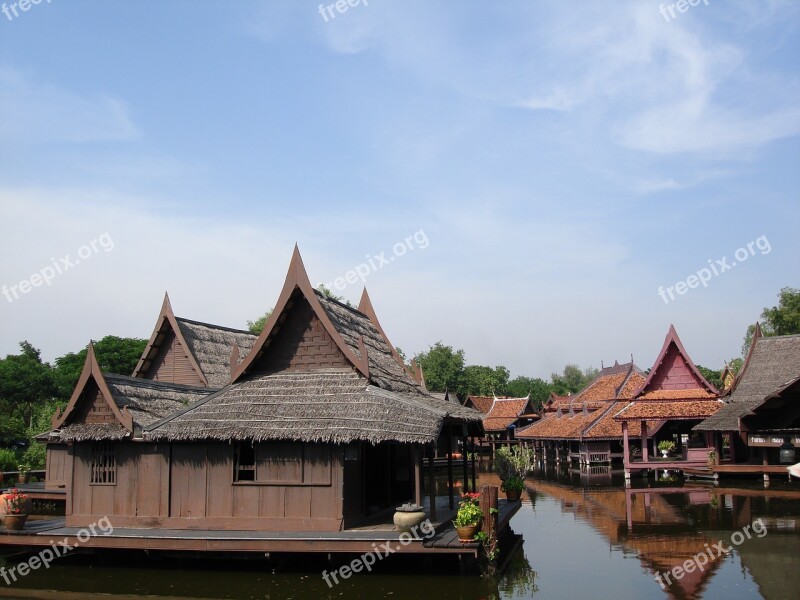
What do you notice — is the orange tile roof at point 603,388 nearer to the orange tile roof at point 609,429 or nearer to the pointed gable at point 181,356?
the orange tile roof at point 609,429

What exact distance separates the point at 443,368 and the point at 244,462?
71.7 meters

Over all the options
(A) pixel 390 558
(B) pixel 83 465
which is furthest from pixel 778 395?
(B) pixel 83 465

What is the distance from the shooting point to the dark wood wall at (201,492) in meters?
14.7

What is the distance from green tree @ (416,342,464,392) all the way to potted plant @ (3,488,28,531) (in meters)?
69.5

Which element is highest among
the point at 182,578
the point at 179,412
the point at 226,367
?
the point at 226,367

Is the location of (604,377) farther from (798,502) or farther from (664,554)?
(664,554)

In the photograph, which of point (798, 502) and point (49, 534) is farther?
point (798, 502)

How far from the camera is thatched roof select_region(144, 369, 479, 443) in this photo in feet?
46.4

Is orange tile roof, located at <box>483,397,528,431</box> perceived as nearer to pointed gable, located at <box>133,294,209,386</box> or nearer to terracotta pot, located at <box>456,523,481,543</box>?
pointed gable, located at <box>133,294,209,386</box>

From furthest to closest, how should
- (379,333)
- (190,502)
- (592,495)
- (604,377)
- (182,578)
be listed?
(604,377) < (592,495) < (379,333) < (190,502) < (182,578)

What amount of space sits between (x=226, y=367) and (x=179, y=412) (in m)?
11.8

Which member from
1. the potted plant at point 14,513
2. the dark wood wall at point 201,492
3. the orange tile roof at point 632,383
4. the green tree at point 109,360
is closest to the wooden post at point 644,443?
the orange tile roof at point 632,383

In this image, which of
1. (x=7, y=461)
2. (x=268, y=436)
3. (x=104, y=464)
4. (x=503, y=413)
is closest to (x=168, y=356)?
(x=104, y=464)

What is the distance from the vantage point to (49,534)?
14.9m
